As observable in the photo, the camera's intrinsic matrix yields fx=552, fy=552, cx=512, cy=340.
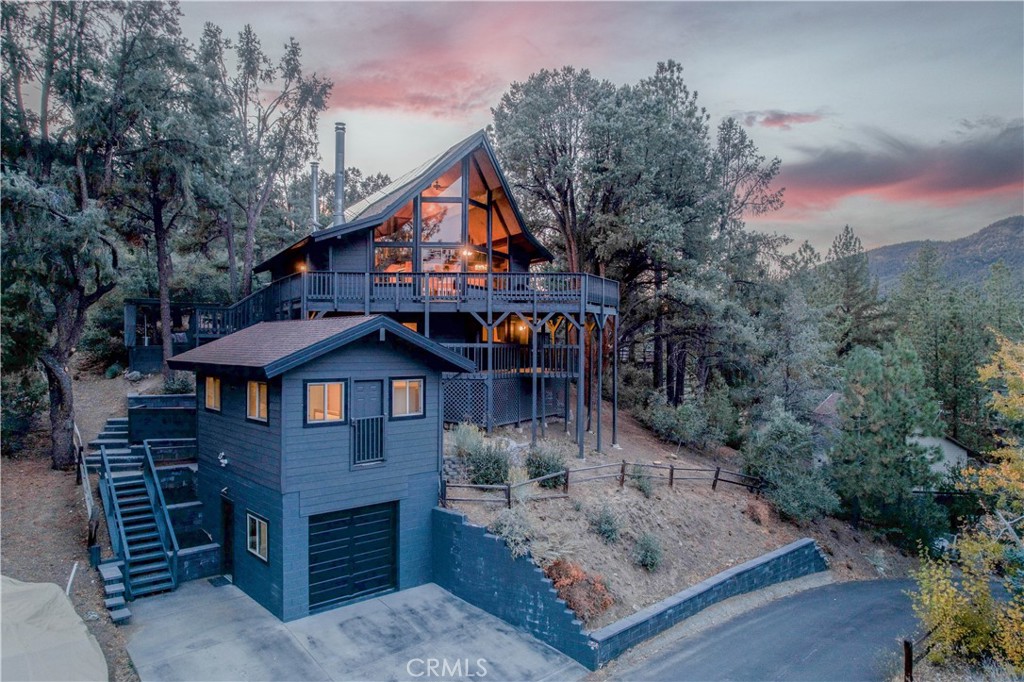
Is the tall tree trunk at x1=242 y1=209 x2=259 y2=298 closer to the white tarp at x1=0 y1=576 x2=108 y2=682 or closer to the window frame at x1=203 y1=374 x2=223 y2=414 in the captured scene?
the window frame at x1=203 y1=374 x2=223 y2=414

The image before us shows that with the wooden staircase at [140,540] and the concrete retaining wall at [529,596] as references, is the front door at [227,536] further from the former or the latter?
the concrete retaining wall at [529,596]

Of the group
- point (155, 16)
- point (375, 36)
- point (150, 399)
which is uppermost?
point (375, 36)

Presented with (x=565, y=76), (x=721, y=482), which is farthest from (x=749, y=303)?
(x=565, y=76)

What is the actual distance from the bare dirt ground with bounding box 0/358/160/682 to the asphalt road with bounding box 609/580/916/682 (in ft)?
27.0

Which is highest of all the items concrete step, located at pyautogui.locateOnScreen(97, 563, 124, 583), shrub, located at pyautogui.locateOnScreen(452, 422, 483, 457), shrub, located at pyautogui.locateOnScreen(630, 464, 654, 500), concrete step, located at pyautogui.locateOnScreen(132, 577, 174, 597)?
shrub, located at pyautogui.locateOnScreen(452, 422, 483, 457)

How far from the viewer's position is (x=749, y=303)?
81.6ft

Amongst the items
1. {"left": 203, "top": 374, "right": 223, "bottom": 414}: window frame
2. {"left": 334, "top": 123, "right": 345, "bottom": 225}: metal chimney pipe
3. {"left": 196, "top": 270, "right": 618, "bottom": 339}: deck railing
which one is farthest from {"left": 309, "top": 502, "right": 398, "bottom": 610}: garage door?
{"left": 334, "top": 123, "right": 345, "bottom": 225}: metal chimney pipe

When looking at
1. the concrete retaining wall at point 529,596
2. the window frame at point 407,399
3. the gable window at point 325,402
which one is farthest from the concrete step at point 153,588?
the window frame at point 407,399

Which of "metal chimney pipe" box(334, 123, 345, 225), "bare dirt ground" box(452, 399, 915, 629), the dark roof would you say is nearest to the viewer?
the dark roof

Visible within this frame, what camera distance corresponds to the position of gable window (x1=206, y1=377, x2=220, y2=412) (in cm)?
1180

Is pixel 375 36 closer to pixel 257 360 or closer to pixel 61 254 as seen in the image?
pixel 61 254

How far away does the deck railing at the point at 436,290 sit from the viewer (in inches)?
665

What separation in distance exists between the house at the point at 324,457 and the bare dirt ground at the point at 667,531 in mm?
1566

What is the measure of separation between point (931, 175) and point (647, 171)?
15.8 m
